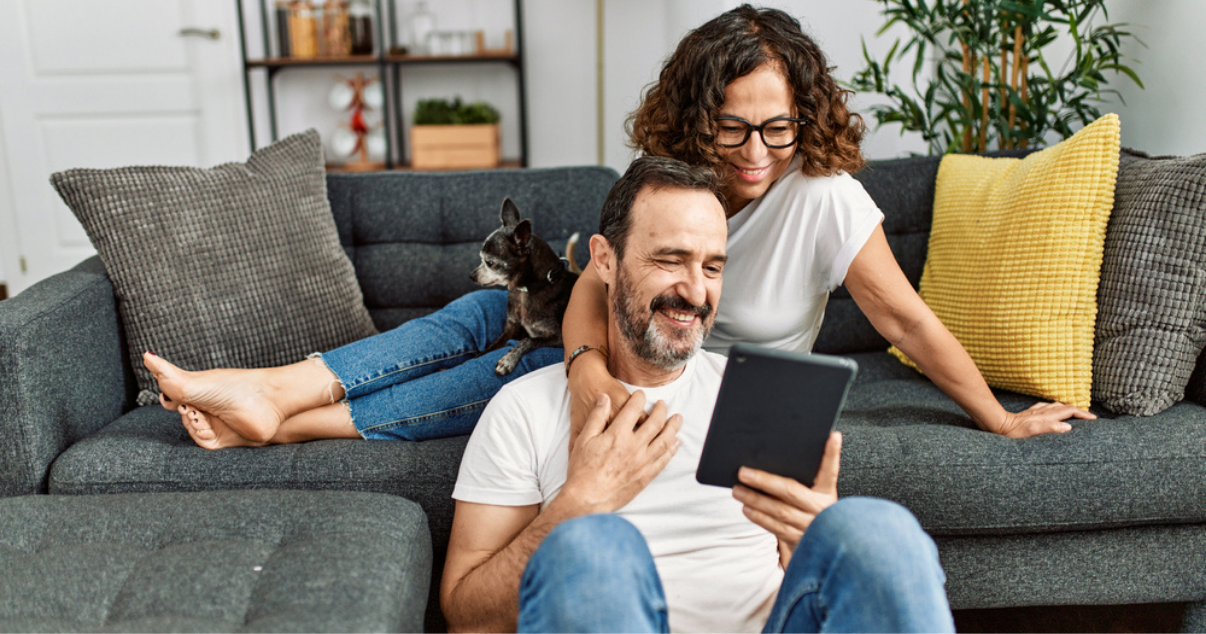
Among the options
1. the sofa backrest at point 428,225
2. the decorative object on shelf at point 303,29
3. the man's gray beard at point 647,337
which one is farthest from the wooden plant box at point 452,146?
the man's gray beard at point 647,337

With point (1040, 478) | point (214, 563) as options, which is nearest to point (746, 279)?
point (1040, 478)

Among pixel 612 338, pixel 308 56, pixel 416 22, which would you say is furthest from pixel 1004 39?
pixel 308 56

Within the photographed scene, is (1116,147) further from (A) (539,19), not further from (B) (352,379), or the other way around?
(A) (539,19)

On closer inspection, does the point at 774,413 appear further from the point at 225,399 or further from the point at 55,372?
the point at 55,372

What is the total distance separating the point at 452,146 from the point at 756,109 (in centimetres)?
284

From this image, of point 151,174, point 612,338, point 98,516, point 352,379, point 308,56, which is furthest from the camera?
point 308,56

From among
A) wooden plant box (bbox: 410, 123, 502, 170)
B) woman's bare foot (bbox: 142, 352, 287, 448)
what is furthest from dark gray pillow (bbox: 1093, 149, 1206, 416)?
wooden plant box (bbox: 410, 123, 502, 170)

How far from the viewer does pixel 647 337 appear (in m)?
1.23

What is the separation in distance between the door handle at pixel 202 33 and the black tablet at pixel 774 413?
3977 mm

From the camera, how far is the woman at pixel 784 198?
1423mm

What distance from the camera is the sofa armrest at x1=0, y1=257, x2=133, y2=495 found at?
1.44 meters

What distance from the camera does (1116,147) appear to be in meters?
1.62

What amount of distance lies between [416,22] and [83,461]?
3154 mm

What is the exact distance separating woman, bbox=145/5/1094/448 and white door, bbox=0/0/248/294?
3052 mm
